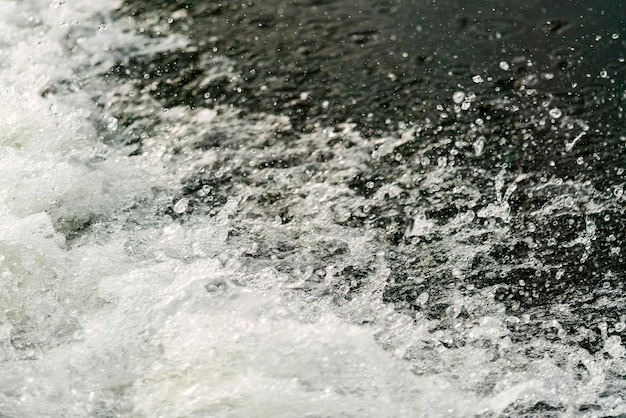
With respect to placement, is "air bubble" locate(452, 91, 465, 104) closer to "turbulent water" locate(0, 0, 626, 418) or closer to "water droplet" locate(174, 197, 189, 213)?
"turbulent water" locate(0, 0, 626, 418)

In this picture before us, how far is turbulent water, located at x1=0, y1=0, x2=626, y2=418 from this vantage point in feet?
5.46

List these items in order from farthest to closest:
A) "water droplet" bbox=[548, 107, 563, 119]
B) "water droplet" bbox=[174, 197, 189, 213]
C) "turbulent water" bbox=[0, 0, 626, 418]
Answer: "water droplet" bbox=[548, 107, 563, 119]
"water droplet" bbox=[174, 197, 189, 213]
"turbulent water" bbox=[0, 0, 626, 418]

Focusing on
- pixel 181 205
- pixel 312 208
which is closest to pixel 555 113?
pixel 312 208

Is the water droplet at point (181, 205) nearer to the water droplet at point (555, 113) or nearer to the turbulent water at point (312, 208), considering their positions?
the turbulent water at point (312, 208)

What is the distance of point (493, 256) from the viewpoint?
83.9 inches

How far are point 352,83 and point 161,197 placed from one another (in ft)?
2.18

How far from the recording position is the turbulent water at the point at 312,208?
1.67 meters

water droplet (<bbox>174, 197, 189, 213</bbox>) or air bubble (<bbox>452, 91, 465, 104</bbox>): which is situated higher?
air bubble (<bbox>452, 91, 465, 104</bbox>)

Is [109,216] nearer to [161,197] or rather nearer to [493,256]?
[161,197]

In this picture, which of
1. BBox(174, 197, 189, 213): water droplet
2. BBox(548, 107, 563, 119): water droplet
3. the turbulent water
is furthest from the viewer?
BBox(548, 107, 563, 119): water droplet

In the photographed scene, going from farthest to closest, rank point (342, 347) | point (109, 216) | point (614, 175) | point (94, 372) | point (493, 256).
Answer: point (614, 175), point (493, 256), point (109, 216), point (342, 347), point (94, 372)

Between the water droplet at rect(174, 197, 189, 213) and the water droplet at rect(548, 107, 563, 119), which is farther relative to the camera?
the water droplet at rect(548, 107, 563, 119)

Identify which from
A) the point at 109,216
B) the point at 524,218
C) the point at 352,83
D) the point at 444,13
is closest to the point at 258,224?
the point at 109,216

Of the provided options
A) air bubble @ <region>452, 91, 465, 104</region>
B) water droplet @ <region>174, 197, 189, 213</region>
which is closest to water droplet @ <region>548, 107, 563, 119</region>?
air bubble @ <region>452, 91, 465, 104</region>
